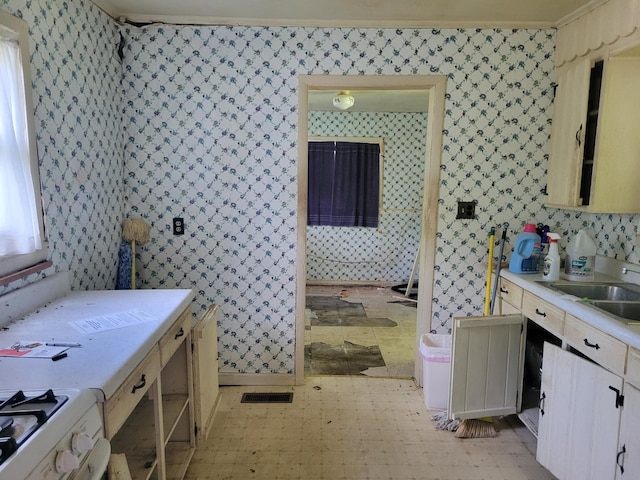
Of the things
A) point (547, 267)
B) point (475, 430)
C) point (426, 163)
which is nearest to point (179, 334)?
point (475, 430)

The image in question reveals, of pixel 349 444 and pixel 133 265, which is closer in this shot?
pixel 349 444

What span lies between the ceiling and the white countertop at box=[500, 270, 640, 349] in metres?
1.52

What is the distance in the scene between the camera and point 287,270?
2.89m

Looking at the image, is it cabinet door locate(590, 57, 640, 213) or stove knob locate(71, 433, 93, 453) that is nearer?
stove knob locate(71, 433, 93, 453)

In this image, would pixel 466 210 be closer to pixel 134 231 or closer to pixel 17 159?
pixel 134 231

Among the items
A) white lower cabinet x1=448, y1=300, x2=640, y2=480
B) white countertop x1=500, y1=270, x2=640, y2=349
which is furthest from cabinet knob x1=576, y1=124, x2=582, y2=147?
white lower cabinet x1=448, y1=300, x2=640, y2=480

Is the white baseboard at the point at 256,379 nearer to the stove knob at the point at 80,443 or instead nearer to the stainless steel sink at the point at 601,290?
the stainless steel sink at the point at 601,290

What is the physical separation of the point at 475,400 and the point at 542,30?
2267mm

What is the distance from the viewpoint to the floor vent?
2771 millimetres

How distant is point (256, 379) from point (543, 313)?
187 cm

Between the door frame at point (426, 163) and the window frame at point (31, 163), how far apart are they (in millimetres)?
1445

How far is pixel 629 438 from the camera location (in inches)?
61.1

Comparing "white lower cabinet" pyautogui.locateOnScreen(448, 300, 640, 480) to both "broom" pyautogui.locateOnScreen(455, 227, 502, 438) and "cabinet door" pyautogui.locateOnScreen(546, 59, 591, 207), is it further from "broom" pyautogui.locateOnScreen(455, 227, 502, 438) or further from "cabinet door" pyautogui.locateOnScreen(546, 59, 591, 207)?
"cabinet door" pyautogui.locateOnScreen(546, 59, 591, 207)

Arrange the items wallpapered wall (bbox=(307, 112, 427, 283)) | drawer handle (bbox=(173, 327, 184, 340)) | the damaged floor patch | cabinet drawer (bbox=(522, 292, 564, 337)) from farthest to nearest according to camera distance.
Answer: wallpapered wall (bbox=(307, 112, 427, 283)) → the damaged floor patch → cabinet drawer (bbox=(522, 292, 564, 337)) → drawer handle (bbox=(173, 327, 184, 340))
